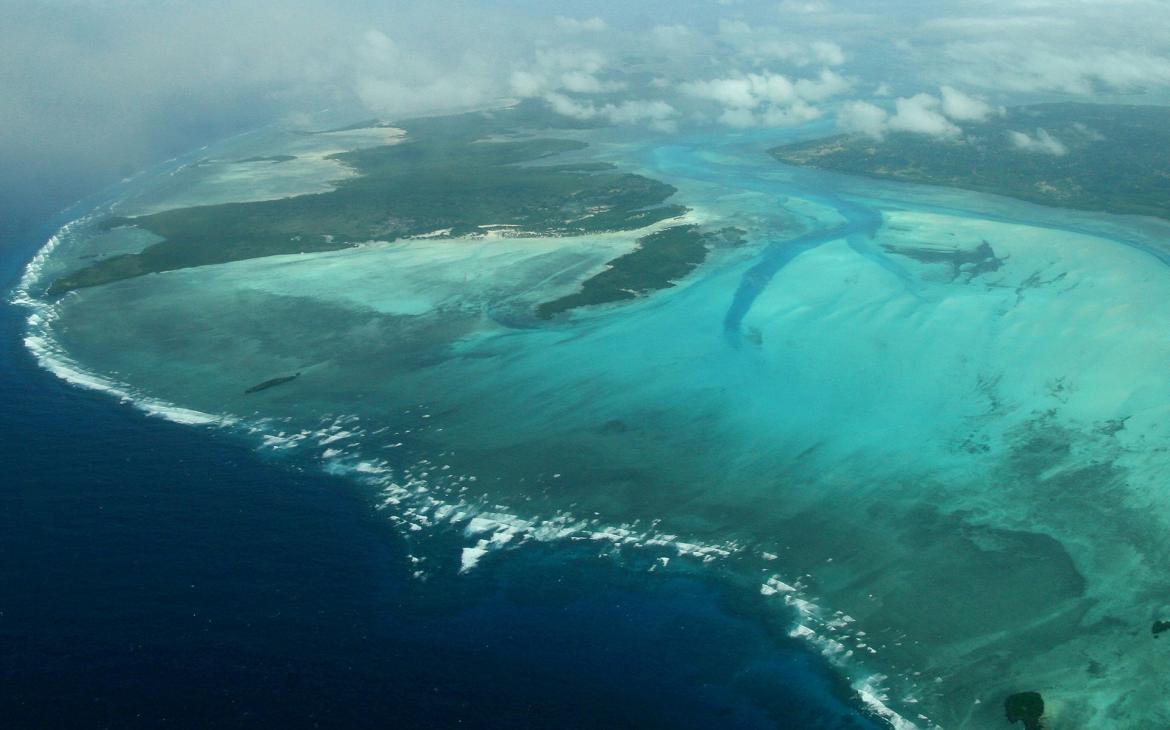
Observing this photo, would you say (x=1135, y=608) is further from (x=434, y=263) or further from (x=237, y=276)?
(x=237, y=276)

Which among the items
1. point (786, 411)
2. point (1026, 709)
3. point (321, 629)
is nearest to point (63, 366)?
point (321, 629)

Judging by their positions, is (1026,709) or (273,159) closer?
(1026,709)

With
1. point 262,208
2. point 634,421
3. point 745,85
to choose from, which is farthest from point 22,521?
point 745,85

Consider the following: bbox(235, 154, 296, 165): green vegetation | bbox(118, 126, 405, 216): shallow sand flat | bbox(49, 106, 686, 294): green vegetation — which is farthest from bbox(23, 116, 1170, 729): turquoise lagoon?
bbox(235, 154, 296, 165): green vegetation

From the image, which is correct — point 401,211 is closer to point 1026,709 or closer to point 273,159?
point 273,159

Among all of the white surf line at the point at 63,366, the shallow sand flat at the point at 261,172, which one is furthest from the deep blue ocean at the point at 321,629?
the shallow sand flat at the point at 261,172

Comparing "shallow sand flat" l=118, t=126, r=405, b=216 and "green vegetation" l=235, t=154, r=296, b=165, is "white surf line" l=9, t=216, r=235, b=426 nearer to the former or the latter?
"shallow sand flat" l=118, t=126, r=405, b=216
